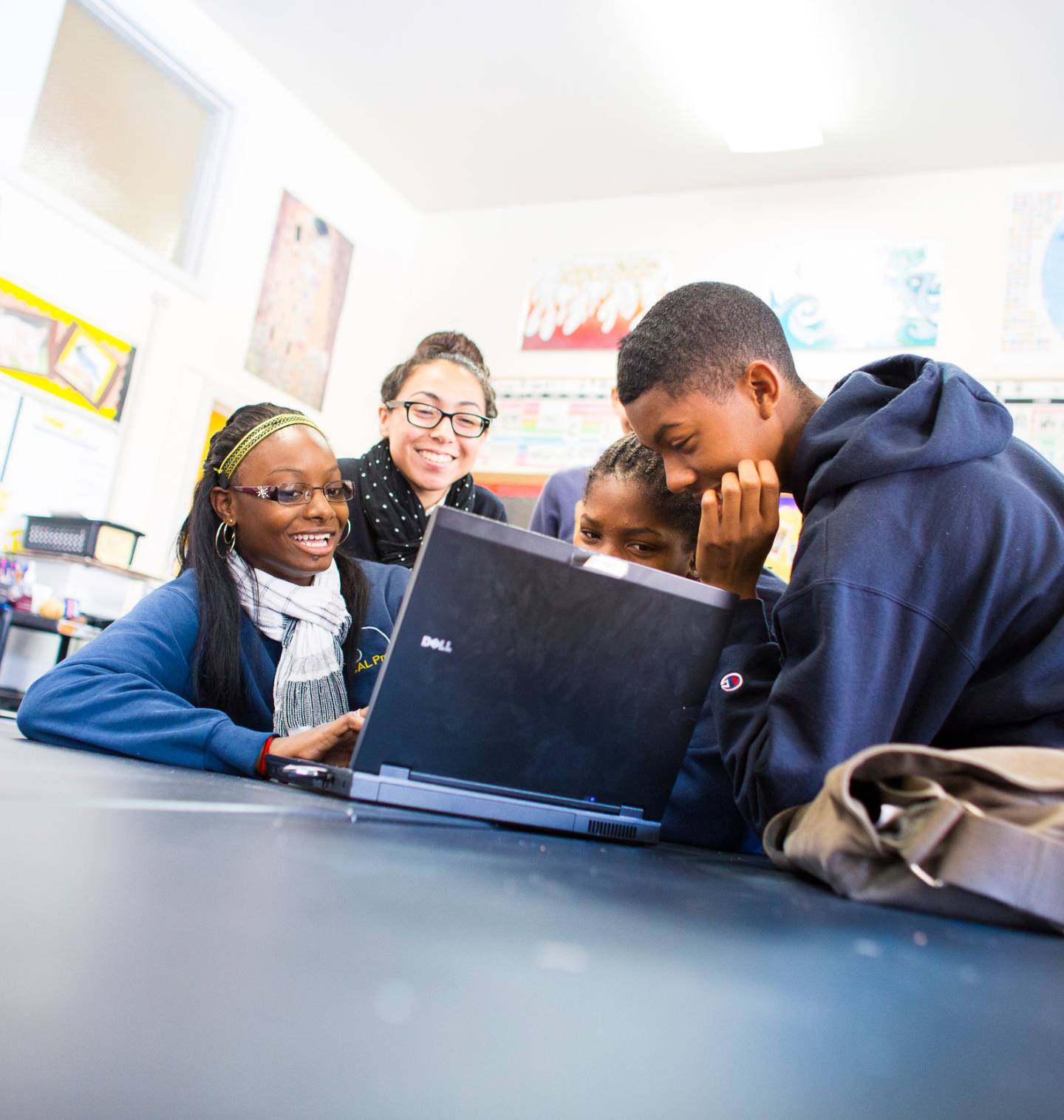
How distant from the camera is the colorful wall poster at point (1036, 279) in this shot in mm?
3904

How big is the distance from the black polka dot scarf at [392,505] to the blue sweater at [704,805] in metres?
1.04

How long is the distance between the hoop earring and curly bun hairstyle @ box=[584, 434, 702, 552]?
566mm

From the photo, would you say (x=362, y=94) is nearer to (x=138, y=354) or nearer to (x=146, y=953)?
(x=138, y=354)

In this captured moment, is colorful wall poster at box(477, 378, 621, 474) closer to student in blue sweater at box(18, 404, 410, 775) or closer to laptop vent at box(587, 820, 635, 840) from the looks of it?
student in blue sweater at box(18, 404, 410, 775)

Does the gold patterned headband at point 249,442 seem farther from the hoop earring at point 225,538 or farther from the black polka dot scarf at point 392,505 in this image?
the black polka dot scarf at point 392,505

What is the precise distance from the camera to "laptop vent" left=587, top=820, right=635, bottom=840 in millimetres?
875

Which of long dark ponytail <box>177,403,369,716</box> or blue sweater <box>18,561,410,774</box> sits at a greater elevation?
long dark ponytail <box>177,403,369,716</box>

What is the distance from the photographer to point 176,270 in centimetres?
385

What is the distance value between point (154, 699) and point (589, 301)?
12.5 feet

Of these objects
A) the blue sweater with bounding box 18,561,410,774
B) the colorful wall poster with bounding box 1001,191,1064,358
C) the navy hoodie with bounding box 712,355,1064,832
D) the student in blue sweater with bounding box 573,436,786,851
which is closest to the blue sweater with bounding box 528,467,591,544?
the student in blue sweater with bounding box 573,436,786,851

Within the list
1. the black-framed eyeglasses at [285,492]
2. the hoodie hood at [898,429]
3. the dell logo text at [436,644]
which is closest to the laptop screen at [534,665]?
the dell logo text at [436,644]

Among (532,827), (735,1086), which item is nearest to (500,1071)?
(735,1086)

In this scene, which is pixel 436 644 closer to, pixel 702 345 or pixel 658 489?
pixel 702 345

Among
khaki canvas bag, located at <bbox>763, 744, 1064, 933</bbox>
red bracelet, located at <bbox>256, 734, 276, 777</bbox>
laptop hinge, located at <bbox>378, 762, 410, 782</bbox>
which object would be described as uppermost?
khaki canvas bag, located at <bbox>763, 744, 1064, 933</bbox>
